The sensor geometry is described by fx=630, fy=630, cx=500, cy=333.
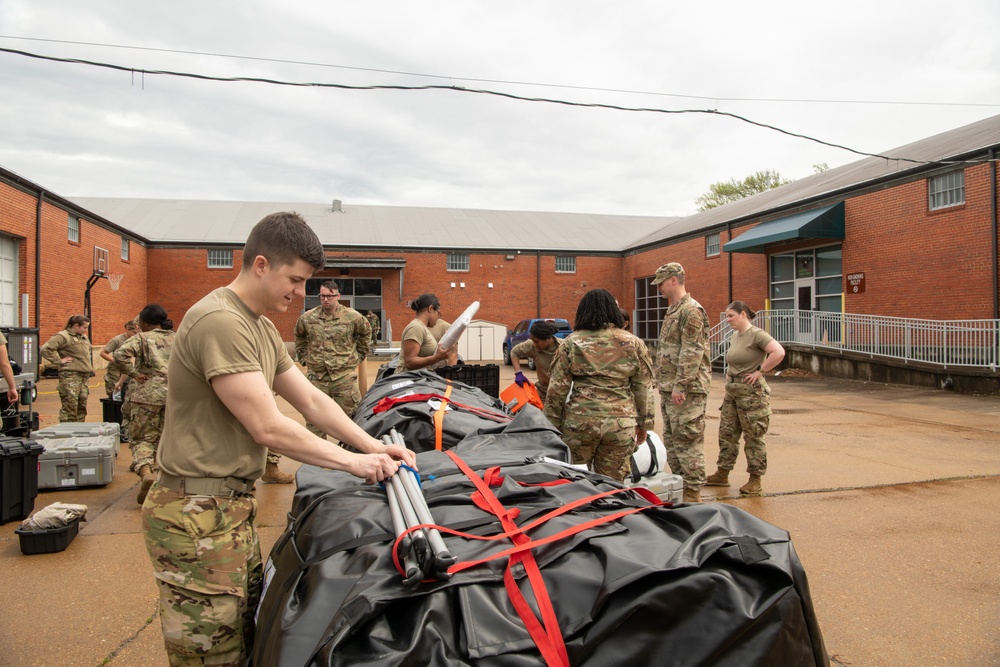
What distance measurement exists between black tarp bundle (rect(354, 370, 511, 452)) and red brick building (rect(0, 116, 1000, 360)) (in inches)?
599

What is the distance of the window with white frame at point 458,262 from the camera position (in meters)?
29.8

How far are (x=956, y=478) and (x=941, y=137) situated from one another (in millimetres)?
17249

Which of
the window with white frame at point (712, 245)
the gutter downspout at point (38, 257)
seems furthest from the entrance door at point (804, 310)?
the gutter downspout at point (38, 257)

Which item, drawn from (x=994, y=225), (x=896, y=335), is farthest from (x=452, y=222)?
(x=994, y=225)

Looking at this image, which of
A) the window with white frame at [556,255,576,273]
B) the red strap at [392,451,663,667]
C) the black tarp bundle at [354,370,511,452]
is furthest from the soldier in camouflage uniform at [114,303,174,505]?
the window with white frame at [556,255,576,273]

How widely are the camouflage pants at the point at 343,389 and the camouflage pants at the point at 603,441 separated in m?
2.63

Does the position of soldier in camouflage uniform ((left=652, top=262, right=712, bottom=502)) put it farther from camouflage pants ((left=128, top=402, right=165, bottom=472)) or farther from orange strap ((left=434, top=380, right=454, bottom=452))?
camouflage pants ((left=128, top=402, right=165, bottom=472))

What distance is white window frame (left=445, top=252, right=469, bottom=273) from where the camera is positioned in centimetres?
2981

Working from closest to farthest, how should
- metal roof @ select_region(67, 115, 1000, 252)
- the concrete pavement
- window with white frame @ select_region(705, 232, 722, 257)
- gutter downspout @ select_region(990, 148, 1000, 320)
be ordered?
the concrete pavement < gutter downspout @ select_region(990, 148, 1000, 320) < metal roof @ select_region(67, 115, 1000, 252) < window with white frame @ select_region(705, 232, 722, 257)

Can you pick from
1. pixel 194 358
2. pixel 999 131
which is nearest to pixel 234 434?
pixel 194 358

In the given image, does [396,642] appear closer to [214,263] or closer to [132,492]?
[132,492]

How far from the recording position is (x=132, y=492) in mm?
6113

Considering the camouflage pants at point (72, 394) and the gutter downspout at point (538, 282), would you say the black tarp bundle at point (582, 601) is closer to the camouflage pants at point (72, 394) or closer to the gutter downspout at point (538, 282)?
the camouflage pants at point (72, 394)

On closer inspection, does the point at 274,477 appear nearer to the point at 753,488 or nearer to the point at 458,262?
the point at 753,488
